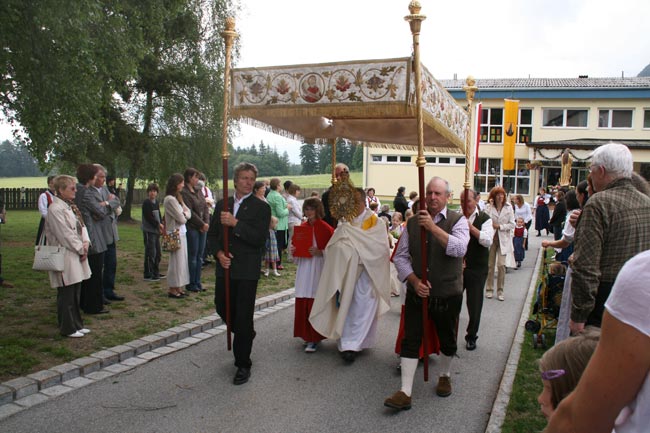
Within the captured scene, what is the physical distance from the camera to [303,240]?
22.0 feet

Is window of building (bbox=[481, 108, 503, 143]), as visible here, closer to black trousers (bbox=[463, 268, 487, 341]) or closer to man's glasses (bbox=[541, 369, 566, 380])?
black trousers (bbox=[463, 268, 487, 341])

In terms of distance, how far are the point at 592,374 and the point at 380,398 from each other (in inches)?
152

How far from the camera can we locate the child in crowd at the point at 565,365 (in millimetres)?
1630

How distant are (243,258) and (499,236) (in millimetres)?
6330

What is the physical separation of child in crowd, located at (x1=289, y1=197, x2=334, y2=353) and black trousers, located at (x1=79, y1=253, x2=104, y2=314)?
2922mm

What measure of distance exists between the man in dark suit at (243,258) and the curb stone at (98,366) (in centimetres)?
122

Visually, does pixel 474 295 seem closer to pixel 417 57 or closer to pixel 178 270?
pixel 417 57

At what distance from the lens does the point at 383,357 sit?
247 inches

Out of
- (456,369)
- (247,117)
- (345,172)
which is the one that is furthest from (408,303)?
(247,117)

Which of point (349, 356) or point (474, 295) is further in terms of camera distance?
point (474, 295)

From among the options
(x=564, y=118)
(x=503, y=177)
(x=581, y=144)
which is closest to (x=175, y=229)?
(x=581, y=144)

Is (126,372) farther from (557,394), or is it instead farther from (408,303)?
(557,394)

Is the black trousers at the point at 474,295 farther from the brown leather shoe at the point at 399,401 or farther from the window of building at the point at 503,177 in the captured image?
the window of building at the point at 503,177

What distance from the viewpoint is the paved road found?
4355 millimetres
